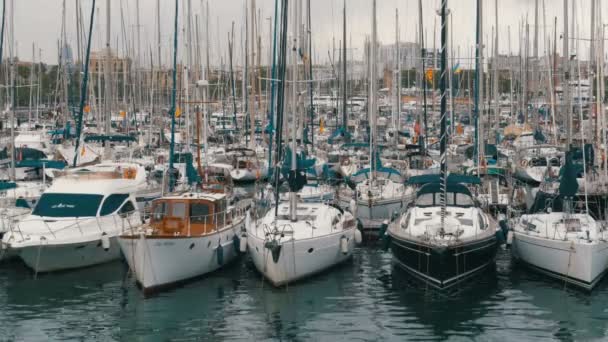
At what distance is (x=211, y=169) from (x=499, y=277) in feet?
62.9

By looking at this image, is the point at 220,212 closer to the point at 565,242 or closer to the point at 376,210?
the point at 376,210

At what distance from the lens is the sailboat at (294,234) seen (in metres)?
25.5

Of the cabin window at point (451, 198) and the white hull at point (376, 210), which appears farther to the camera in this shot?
the white hull at point (376, 210)

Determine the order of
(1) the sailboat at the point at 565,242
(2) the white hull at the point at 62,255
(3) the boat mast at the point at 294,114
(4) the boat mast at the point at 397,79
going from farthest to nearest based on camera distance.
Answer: (4) the boat mast at the point at 397,79, (3) the boat mast at the point at 294,114, (2) the white hull at the point at 62,255, (1) the sailboat at the point at 565,242

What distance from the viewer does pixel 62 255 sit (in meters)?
27.2

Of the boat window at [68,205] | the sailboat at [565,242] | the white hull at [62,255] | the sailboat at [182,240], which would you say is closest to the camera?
the sailboat at [565,242]

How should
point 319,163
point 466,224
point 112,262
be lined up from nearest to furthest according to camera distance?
point 466,224
point 112,262
point 319,163

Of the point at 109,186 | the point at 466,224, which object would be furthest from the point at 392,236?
the point at 109,186

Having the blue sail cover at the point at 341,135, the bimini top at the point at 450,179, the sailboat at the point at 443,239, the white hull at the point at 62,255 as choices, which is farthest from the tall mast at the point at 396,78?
the white hull at the point at 62,255

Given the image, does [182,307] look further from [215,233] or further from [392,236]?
[392,236]

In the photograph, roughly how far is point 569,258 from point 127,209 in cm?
1479

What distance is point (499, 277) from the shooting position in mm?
27281

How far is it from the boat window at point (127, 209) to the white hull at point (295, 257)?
15.8 ft

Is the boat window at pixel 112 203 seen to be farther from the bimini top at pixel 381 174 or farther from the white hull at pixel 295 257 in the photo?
the bimini top at pixel 381 174
